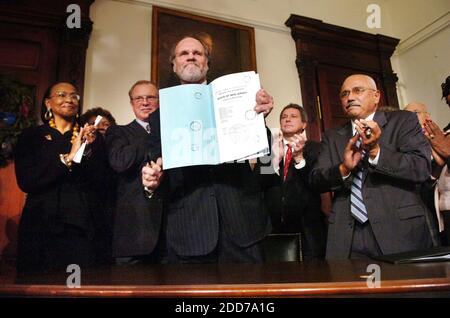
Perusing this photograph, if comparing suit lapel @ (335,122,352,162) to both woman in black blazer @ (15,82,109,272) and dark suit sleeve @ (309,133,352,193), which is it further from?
woman in black blazer @ (15,82,109,272)

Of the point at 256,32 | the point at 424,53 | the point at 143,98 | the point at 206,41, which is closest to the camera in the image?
the point at 143,98

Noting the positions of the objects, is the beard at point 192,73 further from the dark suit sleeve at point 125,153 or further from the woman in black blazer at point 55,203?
the woman in black blazer at point 55,203

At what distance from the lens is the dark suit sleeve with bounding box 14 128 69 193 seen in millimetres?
1806

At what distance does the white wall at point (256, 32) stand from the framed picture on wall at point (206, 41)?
105mm

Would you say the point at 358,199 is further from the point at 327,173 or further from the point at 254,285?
the point at 254,285

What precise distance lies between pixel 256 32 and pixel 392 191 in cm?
329

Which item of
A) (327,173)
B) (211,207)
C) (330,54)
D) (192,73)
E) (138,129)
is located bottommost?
(211,207)

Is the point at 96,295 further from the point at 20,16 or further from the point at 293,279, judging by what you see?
the point at 20,16

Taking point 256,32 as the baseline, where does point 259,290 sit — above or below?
below

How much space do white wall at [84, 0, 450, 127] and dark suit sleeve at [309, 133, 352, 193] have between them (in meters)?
2.08

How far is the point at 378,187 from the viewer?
174 cm

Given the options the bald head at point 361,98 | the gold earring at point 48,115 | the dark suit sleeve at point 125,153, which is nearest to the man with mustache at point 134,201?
the dark suit sleeve at point 125,153

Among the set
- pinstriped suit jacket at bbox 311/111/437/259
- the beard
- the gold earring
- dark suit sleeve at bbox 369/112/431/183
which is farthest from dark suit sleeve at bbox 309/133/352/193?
the gold earring

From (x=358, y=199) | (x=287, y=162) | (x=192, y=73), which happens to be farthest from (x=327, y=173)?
(x=192, y=73)
